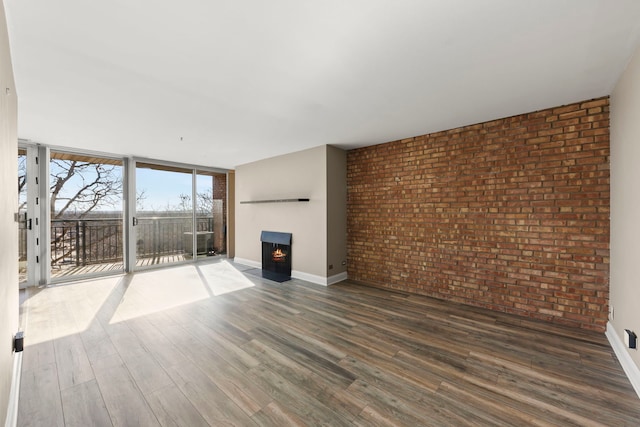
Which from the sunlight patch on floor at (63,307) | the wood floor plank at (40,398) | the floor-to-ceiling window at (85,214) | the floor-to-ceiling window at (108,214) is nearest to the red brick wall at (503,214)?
the wood floor plank at (40,398)

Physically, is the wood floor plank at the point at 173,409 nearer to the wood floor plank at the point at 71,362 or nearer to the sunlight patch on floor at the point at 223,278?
the wood floor plank at the point at 71,362

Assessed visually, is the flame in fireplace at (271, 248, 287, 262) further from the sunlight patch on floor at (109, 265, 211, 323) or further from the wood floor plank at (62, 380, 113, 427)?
the wood floor plank at (62, 380, 113, 427)

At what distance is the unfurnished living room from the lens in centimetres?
162

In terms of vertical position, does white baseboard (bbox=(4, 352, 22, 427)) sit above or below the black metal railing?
below

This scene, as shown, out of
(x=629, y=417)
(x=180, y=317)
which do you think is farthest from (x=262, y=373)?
(x=629, y=417)

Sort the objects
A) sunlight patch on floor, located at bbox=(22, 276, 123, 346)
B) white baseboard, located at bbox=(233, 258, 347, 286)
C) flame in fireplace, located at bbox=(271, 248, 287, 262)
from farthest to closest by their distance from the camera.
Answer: flame in fireplace, located at bbox=(271, 248, 287, 262), white baseboard, located at bbox=(233, 258, 347, 286), sunlight patch on floor, located at bbox=(22, 276, 123, 346)

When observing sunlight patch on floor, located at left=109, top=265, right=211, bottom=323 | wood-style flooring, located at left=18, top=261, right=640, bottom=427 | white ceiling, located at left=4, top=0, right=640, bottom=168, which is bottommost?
wood-style flooring, located at left=18, top=261, right=640, bottom=427

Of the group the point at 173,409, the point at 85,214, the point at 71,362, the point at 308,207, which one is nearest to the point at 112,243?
the point at 85,214

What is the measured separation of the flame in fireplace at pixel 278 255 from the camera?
512 centimetres

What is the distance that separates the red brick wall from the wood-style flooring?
1.32ft

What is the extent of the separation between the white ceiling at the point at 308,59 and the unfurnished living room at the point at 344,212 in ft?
0.06

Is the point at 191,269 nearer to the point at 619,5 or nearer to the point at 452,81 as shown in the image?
the point at 452,81

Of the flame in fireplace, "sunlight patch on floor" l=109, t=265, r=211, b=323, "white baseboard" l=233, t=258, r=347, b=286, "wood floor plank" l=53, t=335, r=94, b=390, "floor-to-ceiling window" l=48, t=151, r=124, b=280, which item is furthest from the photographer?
the flame in fireplace

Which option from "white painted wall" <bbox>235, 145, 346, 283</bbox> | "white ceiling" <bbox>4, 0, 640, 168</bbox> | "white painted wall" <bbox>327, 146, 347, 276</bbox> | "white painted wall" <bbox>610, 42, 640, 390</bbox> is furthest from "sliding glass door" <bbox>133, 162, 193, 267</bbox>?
"white painted wall" <bbox>610, 42, 640, 390</bbox>
